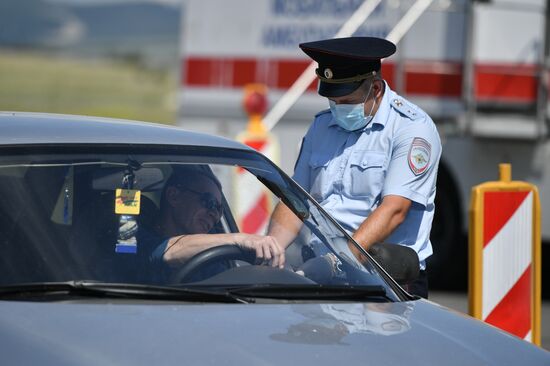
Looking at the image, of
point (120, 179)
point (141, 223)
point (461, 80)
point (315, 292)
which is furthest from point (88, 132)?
point (461, 80)

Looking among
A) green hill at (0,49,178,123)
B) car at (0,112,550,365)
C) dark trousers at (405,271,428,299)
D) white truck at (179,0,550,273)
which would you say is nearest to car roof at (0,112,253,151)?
car at (0,112,550,365)

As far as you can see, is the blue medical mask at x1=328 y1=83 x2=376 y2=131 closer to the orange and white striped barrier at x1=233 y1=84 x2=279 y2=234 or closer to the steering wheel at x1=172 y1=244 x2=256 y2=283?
the steering wheel at x1=172 y1=244 x2=256 y2=283

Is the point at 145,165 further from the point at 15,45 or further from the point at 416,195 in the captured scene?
the point at 15,45

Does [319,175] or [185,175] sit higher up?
[185,175]

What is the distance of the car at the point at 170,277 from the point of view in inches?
124

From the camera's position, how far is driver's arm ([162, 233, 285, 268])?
146 inches

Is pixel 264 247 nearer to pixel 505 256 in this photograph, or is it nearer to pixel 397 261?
pixel 397 261

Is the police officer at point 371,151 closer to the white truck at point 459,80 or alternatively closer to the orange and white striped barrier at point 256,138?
the orange and white striped barrier at point 256,138

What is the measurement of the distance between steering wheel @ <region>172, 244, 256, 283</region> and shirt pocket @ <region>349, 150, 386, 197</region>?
2.94ft

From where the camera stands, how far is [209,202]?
13.5ft

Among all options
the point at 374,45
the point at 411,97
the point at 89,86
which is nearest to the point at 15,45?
the point at 89,86

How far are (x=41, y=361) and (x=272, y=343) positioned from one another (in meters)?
0.59

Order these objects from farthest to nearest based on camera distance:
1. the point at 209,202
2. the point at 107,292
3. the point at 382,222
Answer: the point at 382,222 < the point at 209,202 < the point at 107,292

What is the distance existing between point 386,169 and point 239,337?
1.69m
